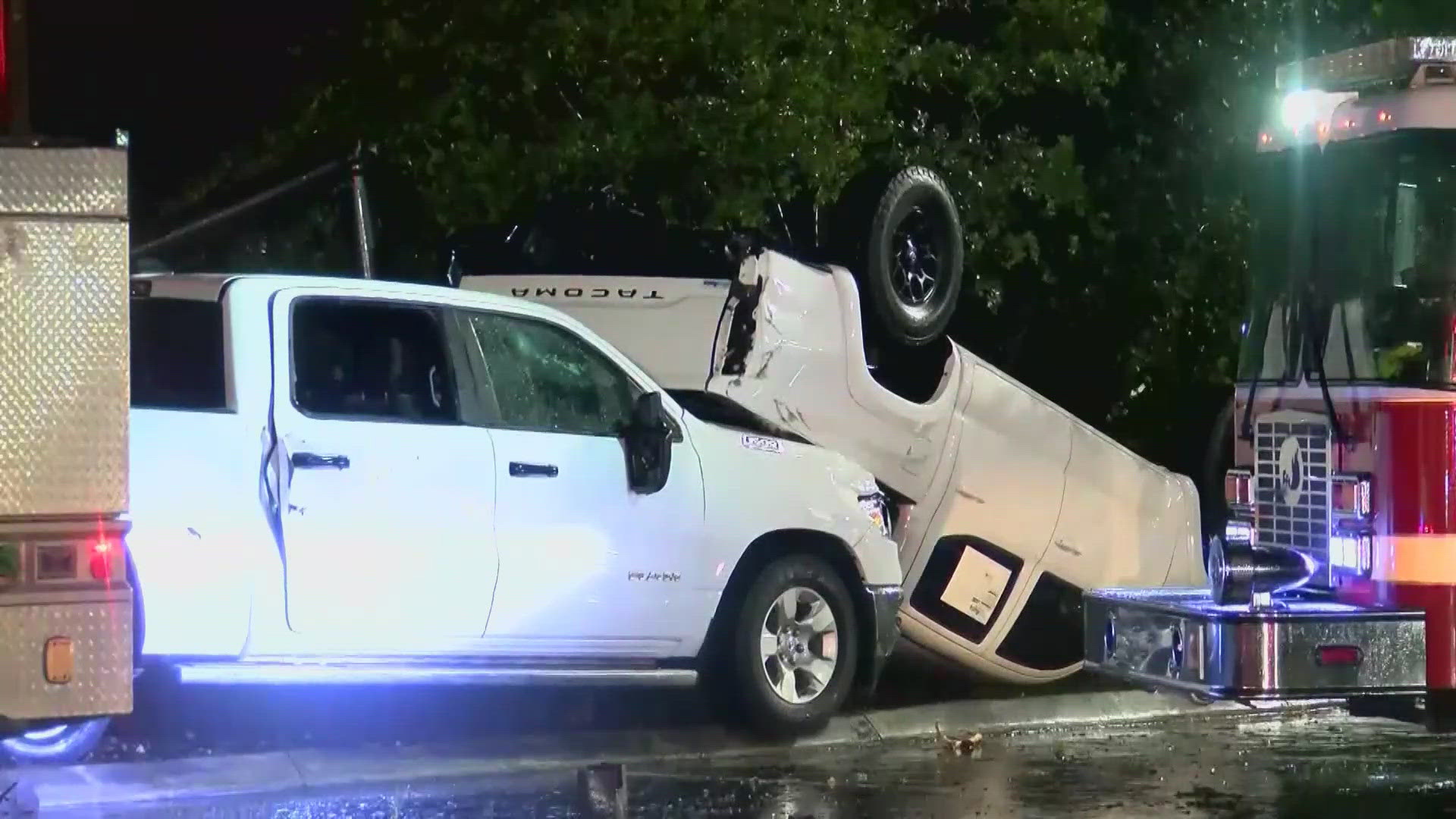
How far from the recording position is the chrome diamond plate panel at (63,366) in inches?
257

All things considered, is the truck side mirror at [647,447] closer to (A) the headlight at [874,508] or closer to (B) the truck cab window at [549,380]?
(B) the truck cab window at [549,380]

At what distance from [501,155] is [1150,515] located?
165 inches

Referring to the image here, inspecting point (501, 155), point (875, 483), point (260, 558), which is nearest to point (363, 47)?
point (501, 155)

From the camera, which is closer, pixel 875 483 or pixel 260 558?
pixel 260 558

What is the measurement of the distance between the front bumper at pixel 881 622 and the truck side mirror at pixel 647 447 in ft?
4.20

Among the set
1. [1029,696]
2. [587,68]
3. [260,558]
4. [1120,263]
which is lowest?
[1029,696]

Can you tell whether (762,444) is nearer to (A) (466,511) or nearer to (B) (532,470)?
(B) (532,470)

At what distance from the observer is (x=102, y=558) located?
22.0 feet

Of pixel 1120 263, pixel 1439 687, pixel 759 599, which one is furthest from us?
pixel 1120 263

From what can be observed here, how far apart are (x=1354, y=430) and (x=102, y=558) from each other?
14.5 feet

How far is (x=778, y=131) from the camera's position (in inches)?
476

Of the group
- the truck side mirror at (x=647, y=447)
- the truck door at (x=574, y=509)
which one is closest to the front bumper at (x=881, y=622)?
the truck door at (x=574, y=509)

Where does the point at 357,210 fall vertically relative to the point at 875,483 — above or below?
above

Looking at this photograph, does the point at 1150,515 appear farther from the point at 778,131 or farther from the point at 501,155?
the point at 501,155
